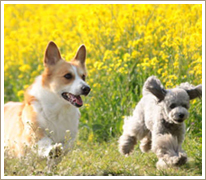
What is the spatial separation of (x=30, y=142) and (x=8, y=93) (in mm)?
4217

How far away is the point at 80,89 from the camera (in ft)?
14.9

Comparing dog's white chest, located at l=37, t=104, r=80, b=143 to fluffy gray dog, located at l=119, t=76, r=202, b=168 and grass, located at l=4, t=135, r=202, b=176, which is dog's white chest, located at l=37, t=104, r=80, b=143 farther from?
fluffy gray dog, located at l=119, t=76, r=202, b=168

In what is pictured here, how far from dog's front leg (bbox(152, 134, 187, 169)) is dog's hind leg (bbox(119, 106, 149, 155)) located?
1.52 feet

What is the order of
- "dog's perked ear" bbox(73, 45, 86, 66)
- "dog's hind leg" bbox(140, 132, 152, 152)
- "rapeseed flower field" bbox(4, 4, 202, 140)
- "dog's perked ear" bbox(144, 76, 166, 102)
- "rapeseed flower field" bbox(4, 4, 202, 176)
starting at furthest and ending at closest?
"rapeseed flower field" bbox(4, 4, 202, 140)
"rapeseed flower field" bbox(4, 4, 202, 176)
"dog's hind leg" bbox(140, 132, 152, 152)
"dog's perked ear" bbox(73, 45, 86, 66)
"dog's perked ear" bbox(144, 76, 166, 102)

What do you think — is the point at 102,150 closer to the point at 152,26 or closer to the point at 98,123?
the point at 98,123

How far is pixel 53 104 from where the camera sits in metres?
4.73

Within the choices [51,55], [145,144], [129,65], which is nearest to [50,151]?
[51,55]

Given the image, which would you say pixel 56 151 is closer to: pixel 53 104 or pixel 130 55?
pixel 53 104

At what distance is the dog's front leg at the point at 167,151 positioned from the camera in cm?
441

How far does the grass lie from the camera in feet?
13.9

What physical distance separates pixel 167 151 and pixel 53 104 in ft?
4.49

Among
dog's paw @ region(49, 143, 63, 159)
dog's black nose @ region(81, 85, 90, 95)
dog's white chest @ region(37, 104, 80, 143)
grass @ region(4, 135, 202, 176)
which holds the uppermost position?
dog's black nose @ region(81, 85, 90, 95)

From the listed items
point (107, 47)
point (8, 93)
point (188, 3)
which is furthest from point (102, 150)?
point (8, 93)

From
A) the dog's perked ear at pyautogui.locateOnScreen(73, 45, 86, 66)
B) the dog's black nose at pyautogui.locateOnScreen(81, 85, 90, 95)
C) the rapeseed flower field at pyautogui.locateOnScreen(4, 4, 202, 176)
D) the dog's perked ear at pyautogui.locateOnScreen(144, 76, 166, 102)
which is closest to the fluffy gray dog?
the dog's perked ear at pyautogui.locateOnScreen(144, 76, 166, 102)
